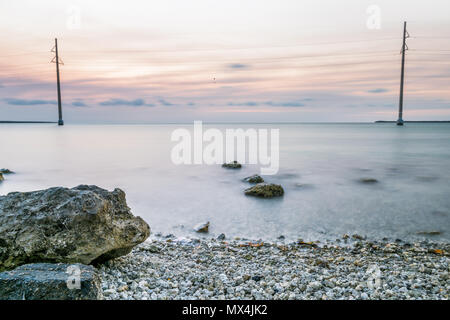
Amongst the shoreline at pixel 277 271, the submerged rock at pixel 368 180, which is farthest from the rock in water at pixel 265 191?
the submerged rock at pixel 368 180

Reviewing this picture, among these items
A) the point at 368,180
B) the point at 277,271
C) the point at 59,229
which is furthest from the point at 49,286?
the point at 368,180

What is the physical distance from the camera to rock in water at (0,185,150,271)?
3.39 m

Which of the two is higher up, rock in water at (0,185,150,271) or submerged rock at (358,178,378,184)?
rock in water at (0,185,150,271)

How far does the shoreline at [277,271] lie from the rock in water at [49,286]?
0.53 metres

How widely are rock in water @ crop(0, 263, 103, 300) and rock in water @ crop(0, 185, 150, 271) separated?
0.65 metres

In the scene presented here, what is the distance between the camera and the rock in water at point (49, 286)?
257 cm

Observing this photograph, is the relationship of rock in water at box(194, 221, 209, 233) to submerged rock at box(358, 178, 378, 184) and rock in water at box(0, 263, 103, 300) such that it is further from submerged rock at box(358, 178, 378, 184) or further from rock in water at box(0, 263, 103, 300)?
submerged rock at box(358, 178, 378, 184)

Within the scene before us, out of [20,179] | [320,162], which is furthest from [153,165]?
[320,162]

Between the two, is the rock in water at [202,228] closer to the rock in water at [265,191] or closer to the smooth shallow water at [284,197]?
the smooth shallow water at [284,197]

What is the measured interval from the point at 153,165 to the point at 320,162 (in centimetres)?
975

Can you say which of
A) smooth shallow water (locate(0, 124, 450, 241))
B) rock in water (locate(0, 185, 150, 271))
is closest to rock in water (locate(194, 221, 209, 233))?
smooth shallow water (locate(0, 124, 450, 241))

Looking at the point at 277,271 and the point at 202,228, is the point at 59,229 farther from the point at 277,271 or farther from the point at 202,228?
the point at 202,228

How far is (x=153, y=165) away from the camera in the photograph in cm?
1744

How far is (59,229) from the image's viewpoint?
3465 millimetres
